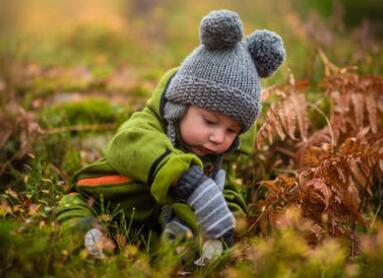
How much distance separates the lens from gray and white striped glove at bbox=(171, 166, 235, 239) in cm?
257

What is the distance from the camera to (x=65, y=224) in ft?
8.91

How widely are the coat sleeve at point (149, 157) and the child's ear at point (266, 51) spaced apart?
0.64 meters

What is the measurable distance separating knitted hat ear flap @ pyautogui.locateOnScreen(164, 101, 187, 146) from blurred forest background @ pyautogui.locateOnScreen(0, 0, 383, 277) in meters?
0.55

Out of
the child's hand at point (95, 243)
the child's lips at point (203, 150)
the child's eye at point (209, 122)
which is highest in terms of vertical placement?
the child's eye at point (209, 122)

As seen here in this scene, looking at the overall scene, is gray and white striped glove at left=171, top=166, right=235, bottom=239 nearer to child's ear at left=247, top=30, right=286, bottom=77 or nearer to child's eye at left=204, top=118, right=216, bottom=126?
child's eye at left=204, top=118, right=216, bottom=126

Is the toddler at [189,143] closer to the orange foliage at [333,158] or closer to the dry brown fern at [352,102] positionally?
the orange foliage at [333,158]

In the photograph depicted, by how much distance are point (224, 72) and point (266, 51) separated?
30 cm

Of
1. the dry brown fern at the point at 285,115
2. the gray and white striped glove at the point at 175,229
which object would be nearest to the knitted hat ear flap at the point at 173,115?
the gray and white striped glove at the point at 175,229

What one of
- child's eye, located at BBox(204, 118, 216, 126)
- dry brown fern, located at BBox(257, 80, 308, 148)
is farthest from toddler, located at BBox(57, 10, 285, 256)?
dry brown fern, located at BBox(257, 80, 308, 148)

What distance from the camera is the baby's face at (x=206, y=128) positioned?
2826mm

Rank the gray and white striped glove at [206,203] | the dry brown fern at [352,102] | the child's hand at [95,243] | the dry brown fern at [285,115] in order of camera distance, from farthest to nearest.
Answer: the dry brown fern at [352,102] → the dry brown fern at [285,115] → the gray and white striped glove at [206,203] → the child's hand at [95,243]

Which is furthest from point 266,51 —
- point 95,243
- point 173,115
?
point 95,243

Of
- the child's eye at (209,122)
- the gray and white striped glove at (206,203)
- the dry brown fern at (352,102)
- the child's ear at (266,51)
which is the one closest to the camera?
the gray and white striped glove at (206,203)

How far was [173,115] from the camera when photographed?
2904 mm
